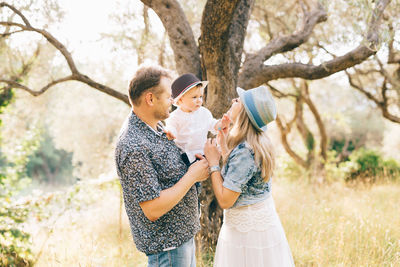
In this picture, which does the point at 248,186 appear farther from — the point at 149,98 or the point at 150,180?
the point at 149,98

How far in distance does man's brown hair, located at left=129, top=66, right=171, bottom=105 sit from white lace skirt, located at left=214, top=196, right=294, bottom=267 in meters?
1.00

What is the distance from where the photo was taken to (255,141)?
6.34 feet

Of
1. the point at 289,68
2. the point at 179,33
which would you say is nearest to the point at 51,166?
the point at 179,33

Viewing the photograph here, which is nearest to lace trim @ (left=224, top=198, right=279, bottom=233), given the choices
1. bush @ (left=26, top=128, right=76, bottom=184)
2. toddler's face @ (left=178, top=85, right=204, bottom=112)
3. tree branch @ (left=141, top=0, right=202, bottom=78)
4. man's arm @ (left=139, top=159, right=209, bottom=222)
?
man's arm @ (left=139, top=159, right=209, bottom=222)

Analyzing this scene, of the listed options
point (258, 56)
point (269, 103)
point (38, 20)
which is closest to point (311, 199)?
point (258, 56)

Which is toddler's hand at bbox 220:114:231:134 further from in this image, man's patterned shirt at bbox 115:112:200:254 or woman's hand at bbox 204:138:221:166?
man's patterned shirt at bbox 115:112:200:254

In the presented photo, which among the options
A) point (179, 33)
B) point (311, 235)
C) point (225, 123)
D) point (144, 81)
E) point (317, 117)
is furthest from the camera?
point (317, 117)

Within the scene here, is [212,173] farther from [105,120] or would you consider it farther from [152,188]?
[105,120]

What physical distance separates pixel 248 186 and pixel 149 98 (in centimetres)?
87

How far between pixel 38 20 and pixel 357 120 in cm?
2070

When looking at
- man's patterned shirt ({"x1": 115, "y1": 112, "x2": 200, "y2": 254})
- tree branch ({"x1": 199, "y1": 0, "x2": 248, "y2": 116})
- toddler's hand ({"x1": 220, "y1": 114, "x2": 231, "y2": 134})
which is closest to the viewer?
man's patterned shirt ({"x1": 115, "y1": 112, "x2": 200, "y2": 254})

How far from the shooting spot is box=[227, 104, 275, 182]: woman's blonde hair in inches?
75.2

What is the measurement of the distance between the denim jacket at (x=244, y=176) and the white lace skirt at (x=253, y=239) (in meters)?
0.07

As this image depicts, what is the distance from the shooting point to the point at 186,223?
→ 1.77 metres
